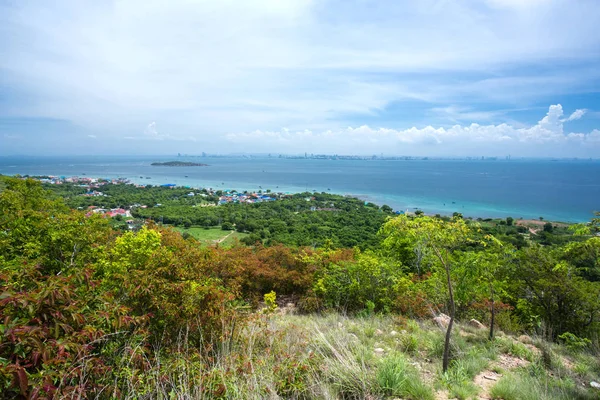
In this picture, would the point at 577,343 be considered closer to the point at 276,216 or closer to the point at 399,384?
the point at 399,384

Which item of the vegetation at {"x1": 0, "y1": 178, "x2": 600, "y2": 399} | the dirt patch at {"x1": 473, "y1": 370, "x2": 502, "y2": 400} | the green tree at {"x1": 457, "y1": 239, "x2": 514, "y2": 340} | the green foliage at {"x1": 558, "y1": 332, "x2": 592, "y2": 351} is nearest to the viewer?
the vegetation at {"x1": 0, "y1": 178, "x2": 600, "y2": 399}

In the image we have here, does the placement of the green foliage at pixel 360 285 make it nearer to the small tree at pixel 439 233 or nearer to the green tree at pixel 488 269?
the green tree at pixel 488 269

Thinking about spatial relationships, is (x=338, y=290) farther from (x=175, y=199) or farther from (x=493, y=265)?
(x=175, y=199)

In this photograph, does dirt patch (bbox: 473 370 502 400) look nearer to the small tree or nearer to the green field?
the small tree

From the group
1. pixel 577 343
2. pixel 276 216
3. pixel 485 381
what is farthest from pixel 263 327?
pixel 276 216

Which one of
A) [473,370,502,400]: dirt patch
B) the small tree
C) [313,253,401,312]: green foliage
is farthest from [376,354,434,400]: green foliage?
[313,253,401,312]: green foliage

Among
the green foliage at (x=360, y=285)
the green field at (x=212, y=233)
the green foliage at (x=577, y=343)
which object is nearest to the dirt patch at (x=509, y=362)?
the green foliage at (x=577, y=343)

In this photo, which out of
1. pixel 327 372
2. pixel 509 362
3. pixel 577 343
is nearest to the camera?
pixel 327 372

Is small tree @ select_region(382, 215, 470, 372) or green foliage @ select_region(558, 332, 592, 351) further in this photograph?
green foliage @ select_region(558, 332, 592, 351)

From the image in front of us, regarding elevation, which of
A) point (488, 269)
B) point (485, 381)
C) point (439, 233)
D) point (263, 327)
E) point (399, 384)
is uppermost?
point (439, 233)
